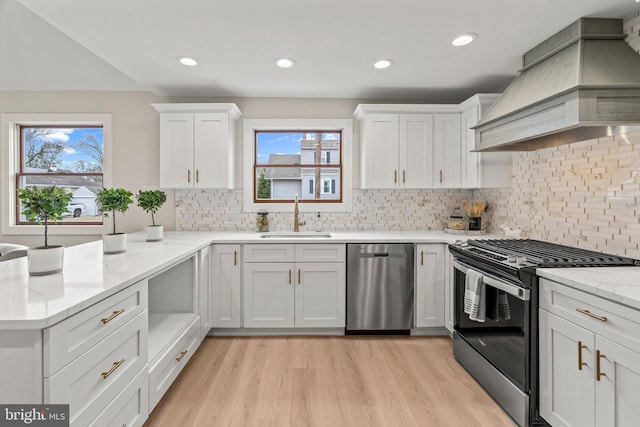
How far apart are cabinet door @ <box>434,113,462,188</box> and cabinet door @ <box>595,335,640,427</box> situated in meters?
2.20

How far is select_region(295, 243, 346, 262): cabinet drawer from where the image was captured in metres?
3.01

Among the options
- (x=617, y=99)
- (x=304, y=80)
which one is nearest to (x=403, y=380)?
(x=617, y=99)

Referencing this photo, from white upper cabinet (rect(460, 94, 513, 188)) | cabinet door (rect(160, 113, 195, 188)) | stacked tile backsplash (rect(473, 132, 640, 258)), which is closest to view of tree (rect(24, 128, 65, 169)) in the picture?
cabinet door (rect(160, 113, 195, 188))

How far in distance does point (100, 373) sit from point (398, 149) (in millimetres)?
3049

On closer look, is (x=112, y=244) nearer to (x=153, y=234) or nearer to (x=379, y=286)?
(x=153, y=234)

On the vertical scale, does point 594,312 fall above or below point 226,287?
above

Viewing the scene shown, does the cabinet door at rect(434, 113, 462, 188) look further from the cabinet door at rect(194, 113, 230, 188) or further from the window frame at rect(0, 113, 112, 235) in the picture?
the window frame at rect(0, 113, 112, 235)

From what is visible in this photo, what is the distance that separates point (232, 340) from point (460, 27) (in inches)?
124

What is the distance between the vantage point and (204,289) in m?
2.82

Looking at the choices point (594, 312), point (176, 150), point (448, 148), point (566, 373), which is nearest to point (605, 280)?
point (594, 312)

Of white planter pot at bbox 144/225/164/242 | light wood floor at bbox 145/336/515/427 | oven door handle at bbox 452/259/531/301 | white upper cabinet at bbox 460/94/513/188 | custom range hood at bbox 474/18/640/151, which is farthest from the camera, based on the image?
white upper cabinet at bbox 460/94/513/188

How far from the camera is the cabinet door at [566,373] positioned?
149 cm

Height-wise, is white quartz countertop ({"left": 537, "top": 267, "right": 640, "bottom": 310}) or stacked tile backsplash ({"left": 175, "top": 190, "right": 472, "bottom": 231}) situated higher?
stacked tile backsplash ({"left": 175, "top": 190, "right": 472, "bottom": 231})

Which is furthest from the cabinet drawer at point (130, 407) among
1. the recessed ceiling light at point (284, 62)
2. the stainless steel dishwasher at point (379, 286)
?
the recessed ceiling light at point (284, 62)
